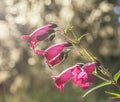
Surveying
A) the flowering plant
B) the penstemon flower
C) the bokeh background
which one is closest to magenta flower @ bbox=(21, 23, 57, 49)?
the flowering plant

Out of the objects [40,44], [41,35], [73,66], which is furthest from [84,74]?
[40,44]

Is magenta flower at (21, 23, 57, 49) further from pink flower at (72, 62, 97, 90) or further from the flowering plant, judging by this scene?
pink flower at (72, 62, 97, 90)

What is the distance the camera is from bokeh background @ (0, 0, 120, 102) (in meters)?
5.54

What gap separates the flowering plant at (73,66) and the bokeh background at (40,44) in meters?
3.83

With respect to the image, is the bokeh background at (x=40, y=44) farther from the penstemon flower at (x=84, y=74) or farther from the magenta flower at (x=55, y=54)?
the penstemon flower at (x=84, y=74)

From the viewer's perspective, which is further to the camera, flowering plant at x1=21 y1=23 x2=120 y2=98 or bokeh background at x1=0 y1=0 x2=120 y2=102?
bokeh background at x1=0 y1=0 x2=120 y2=102

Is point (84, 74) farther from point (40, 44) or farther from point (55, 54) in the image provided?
point (40, 44)

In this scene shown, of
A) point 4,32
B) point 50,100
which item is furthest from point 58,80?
point 4,32

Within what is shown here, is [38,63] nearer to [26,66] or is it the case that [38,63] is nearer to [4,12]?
[26,66]

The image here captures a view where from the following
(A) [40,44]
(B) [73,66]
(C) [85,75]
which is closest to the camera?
(C) [85,75]

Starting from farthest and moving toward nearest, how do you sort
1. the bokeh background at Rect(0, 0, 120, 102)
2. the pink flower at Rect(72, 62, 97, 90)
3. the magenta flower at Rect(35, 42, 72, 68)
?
1. the bokeh background at Rect(0, 0, 120, 102)
2. the magenta flower at Rect(35, 42, 72, 68)
3. the pink flower at Rect(72, 62, 97, 90)

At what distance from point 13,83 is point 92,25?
150 centimetres

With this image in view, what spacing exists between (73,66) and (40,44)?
4.13m

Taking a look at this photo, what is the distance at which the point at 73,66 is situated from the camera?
1.38 m
